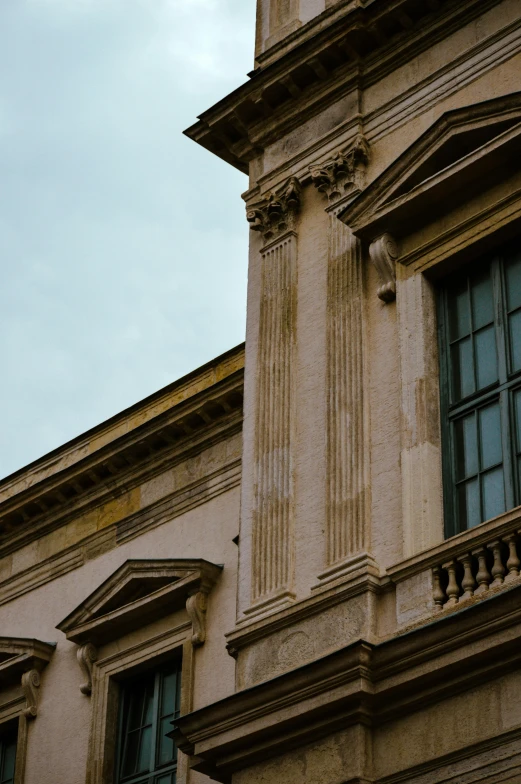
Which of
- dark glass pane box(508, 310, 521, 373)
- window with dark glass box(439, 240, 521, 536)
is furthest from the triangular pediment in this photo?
dark glass pane box(508, 310, 521, 373)

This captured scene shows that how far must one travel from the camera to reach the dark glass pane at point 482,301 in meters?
12.9

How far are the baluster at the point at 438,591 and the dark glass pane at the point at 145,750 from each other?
19.7ft

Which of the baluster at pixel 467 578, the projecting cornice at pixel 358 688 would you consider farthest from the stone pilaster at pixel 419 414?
the projecting cornice at pixel 358 688

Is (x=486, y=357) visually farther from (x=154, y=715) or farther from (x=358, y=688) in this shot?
(x=154, y=715)

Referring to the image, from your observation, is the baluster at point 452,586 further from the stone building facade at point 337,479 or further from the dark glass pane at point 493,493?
the dark glass pane at point 493,493

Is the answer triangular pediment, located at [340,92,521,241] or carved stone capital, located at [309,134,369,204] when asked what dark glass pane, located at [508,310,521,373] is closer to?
triangular pediment, located at [340,92,521,241]

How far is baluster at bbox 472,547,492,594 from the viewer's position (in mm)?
11156

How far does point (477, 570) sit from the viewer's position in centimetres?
1134

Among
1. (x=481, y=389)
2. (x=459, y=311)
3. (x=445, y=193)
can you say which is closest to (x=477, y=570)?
(x=481, y=389)

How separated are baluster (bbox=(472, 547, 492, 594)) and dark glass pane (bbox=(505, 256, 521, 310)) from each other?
241cm

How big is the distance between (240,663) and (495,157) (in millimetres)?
4815

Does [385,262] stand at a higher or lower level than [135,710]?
higher

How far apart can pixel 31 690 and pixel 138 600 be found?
2.13m

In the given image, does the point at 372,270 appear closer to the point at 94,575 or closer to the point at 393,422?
the point at 393,422
